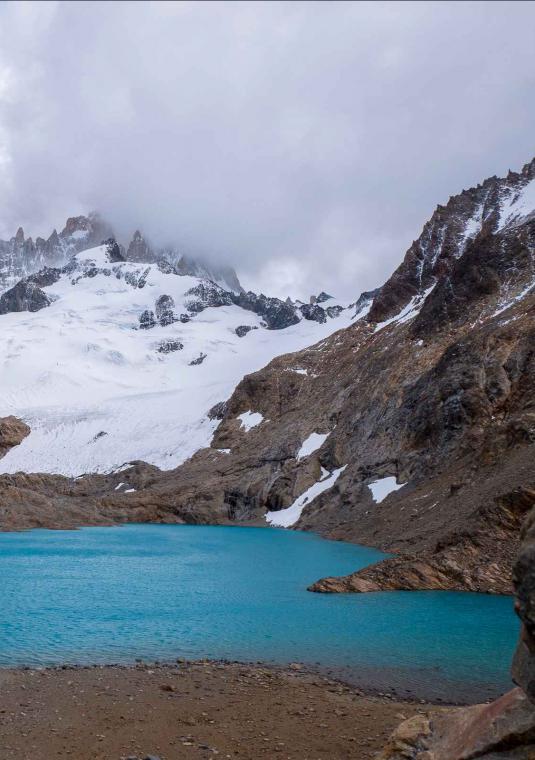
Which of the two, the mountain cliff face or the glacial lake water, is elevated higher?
the mountain cliff face

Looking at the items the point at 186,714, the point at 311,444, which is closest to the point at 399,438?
the point at 311,444

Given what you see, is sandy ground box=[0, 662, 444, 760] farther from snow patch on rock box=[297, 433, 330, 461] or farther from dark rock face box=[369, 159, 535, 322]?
dark rock face box=[369, 159, 535, 322]

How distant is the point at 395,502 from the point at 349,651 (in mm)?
32199

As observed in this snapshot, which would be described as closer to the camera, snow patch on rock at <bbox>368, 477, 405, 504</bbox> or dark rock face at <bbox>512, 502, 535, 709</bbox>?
dark rock face at <bbox>512, 502, 535, 709</bbox>

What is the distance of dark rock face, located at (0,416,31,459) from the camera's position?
124938 millimetres

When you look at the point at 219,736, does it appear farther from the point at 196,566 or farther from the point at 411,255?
the point at 411,255

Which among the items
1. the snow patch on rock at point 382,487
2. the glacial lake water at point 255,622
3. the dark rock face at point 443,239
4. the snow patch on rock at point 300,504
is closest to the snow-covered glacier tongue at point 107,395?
the snow patch on rock at point 300,504

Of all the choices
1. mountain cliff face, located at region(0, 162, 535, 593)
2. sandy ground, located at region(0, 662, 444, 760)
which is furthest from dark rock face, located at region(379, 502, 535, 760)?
mountain cliff face, located at region(0, 162, 535, 593)

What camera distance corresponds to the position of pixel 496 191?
100312 mm

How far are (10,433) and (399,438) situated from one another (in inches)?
3649

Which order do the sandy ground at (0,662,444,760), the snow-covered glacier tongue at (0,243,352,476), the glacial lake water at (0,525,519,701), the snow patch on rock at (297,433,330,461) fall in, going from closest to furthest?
the sandy ground at (0,662,444,760)
the glacial lake water at (0,525,519,701)
the snow patch on rock at (297,433,330,461)
the snow-covered glacier tongue at (0,243,352,476)

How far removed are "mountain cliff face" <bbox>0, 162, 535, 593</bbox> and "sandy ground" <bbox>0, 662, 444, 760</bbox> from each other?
561 inches

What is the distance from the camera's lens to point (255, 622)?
2484cm

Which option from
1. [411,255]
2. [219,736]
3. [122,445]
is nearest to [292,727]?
[219,736]
